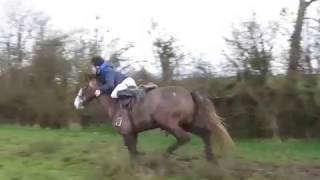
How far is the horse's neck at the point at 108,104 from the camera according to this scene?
1383 cm

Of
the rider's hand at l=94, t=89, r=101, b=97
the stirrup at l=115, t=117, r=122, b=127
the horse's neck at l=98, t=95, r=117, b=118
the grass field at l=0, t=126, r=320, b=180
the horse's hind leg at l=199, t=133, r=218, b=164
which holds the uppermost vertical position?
the rider's hand at l=94, t=89, r=101, b=97

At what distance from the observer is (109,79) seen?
13.7m

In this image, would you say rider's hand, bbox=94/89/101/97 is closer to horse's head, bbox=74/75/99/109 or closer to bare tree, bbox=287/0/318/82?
horse's head, bbox=74/75/99/109

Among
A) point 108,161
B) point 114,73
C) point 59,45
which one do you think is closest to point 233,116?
point 59,45

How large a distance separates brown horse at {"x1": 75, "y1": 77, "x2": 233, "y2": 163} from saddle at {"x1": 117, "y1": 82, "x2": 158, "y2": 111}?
0.26 feet

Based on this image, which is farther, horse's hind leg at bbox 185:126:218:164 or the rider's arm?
the rider's arm

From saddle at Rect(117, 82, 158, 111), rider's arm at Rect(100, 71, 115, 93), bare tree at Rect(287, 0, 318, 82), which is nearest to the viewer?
saddle at Rect(117, 82, 158, 111)

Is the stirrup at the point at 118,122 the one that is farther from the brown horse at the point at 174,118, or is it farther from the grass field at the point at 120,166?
the grass field at the point at 120,166

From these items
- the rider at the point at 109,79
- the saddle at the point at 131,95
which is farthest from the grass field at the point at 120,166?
the rider at the point at 109,79

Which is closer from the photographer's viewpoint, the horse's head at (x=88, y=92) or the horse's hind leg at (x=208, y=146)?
the horse's hind leg at (x=208, y=146)

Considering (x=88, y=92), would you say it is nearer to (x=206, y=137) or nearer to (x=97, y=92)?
(x=97, y=92)

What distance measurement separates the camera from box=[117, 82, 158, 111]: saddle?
13453 millimetres

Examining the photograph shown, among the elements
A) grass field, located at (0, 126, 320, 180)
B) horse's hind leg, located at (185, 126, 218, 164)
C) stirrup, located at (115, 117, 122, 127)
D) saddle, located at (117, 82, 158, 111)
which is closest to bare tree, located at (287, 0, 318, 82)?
grass field, located at (0, 126, 320, 180)

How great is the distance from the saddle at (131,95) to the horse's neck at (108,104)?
9.5 inches
